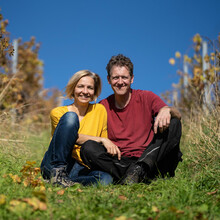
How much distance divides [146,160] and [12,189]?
131 cm

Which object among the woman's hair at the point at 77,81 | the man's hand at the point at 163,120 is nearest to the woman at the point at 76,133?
the woman's hair at the point at 77,81

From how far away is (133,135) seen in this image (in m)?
3.18

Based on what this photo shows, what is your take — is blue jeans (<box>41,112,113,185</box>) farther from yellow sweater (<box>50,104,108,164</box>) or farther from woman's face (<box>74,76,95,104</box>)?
woman's face (<box>74,76,95,104</box>)

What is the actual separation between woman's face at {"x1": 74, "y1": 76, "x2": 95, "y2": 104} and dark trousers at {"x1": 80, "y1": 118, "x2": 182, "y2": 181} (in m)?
0.61

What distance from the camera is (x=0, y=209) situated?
171 cm

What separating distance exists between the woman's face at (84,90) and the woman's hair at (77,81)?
0.05 m

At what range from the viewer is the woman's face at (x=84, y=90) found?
3.30 metres

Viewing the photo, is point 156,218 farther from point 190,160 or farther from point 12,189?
point 190,160

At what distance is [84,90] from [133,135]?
79 cm

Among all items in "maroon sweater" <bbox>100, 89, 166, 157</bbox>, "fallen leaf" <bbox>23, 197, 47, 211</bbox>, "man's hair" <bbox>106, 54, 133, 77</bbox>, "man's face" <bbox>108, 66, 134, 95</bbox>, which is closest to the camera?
"fallen leaf" <bbox>23, 197, 47, 211</bbox>

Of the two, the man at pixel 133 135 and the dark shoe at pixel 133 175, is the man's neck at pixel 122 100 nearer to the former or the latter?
the man at pixel 133 135

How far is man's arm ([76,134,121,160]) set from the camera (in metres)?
2.91

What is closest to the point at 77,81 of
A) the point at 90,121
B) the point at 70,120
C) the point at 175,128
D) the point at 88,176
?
the point at 90,121

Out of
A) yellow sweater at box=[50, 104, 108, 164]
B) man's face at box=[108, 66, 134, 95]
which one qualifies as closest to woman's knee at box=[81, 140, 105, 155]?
yellow sweater at box=[50, 104, 108, 164]
